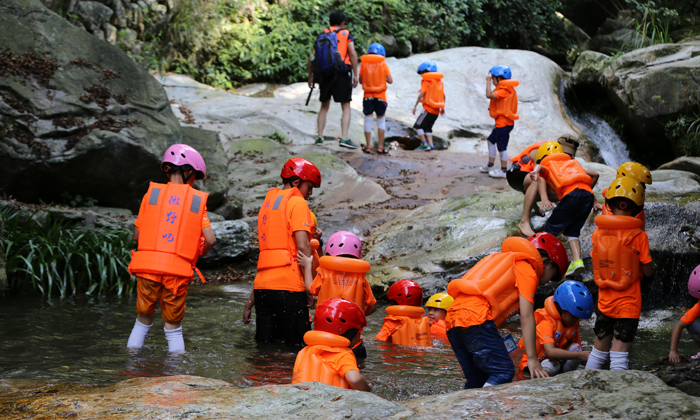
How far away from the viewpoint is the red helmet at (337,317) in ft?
11.0

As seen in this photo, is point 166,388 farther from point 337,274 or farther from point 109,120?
point 109,120

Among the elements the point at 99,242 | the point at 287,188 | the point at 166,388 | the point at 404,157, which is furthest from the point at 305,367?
the point at 404,157

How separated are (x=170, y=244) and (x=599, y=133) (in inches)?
539

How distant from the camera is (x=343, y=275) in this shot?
4625 millimetres

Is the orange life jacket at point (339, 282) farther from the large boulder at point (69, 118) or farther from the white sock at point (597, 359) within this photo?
the large boulder at point (69, 118)

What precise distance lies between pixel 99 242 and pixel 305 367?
4.85 m

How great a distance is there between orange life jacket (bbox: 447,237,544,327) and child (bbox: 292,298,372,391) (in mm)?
759

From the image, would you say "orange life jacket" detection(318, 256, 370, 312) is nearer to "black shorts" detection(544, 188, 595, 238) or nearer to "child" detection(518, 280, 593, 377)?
"child" detection(518, 280, 593, 377)

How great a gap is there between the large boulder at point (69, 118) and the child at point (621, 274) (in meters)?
6.45

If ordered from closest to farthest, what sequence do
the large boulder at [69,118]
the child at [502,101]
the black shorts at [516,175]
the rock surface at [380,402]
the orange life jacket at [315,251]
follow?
the rock surface at [380,402], the orange life jacket at [315,251], the black shorts at [516,175], the large boulder at [69,118], the child at [502,101]

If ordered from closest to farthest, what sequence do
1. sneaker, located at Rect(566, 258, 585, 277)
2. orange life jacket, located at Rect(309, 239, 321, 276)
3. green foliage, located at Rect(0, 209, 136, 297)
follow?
orange life jacket, located at Rect(309, 239, 321, 276) → sneaker, located at Rect(566, 258, 585, 277) → green foliage, located at Rect(0, 209, 136, 297)

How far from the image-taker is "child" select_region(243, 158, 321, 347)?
4.72 m

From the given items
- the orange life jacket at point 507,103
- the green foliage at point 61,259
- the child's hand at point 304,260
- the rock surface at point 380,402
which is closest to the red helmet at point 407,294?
the child's hand at point 304,260

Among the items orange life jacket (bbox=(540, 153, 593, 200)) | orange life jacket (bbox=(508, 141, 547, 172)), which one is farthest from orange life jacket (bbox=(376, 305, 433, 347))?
orange life jacket (bbox=(508, 141, 547, 172))
